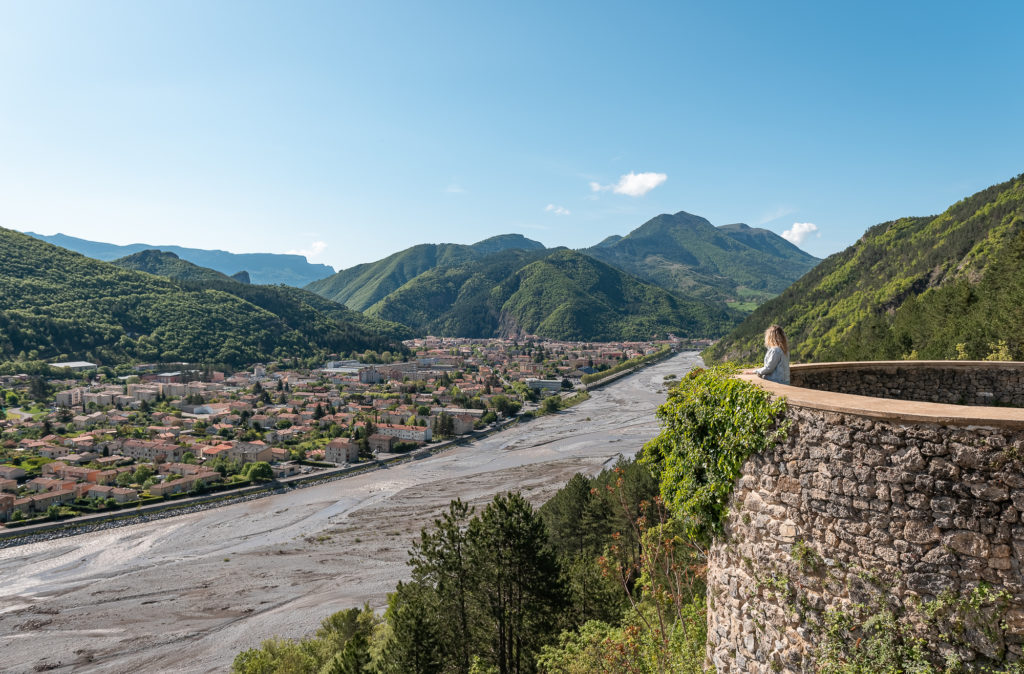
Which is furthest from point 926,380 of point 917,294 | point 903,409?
point 917,294

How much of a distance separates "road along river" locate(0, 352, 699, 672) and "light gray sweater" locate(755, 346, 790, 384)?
23180 mm

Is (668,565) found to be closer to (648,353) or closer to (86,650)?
(86,650)

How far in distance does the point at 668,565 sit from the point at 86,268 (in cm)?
15970

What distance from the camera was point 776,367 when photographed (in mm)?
4684

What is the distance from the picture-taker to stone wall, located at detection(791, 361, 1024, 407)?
5.75 meters

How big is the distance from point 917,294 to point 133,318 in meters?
134

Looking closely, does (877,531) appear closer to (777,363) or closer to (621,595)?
(777,363)

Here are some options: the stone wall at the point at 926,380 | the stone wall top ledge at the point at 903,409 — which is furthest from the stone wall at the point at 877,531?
the stone wall at the point at 926,380

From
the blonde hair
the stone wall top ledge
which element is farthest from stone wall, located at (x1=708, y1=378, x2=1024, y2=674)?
the blonde hair

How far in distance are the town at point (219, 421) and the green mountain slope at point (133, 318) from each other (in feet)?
33.7

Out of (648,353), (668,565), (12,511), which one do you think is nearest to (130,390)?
(12,511)

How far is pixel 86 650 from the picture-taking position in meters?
21.3

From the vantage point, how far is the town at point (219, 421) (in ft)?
135

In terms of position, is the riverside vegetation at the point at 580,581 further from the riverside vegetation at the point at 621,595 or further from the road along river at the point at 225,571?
the road along river at the point at 225,571
